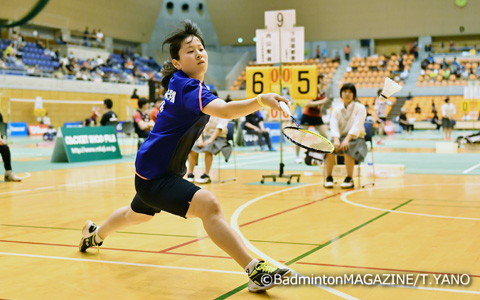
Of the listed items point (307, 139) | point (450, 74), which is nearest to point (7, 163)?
point (307, 139)

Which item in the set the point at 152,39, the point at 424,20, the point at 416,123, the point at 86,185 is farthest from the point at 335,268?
the point at 152,39

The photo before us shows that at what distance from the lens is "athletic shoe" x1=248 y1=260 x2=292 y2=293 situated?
11.9ft

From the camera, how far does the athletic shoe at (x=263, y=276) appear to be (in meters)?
3.64

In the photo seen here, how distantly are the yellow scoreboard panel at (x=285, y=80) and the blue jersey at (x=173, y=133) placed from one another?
22.4 ft

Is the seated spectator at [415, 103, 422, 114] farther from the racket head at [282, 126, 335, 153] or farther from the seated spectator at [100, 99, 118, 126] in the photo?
the racket head at [282, 126, 335, 153]

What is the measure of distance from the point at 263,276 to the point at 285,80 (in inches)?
300

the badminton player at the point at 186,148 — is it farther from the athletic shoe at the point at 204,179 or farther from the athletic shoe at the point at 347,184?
the athletic shoe at the point at 204,179

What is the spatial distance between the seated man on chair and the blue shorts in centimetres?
555

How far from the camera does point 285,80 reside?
36.0ft

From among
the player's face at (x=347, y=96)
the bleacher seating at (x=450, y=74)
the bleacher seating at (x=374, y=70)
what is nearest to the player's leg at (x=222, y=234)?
the player's face at (x=347, y=96)

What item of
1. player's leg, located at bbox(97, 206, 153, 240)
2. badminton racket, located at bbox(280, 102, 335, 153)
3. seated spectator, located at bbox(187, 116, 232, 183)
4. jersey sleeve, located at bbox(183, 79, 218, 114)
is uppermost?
jersey sleeve, located at bbox(183, 79, 218, 114)

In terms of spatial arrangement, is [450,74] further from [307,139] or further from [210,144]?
[307,139]

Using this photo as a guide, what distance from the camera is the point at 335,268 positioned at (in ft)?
13.9

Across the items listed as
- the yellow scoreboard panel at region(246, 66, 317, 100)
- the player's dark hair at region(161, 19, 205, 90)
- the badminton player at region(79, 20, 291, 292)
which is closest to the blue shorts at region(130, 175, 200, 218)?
the badminton player at region(79, 20, 291, 292)
